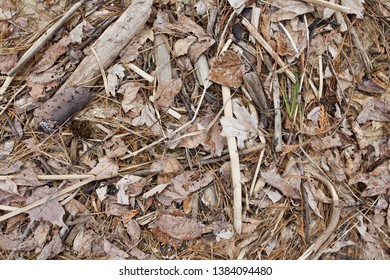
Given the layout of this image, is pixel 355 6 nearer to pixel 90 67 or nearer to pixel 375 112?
pixel 375 112

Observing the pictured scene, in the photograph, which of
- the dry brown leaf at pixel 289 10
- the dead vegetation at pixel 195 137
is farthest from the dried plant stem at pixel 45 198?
the dry brown leaf at pixel 289 10

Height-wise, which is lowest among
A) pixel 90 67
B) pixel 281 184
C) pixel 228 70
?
pixel 281 184

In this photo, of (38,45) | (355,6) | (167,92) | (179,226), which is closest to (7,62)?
(38,45)

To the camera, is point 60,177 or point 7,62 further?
point 7,62

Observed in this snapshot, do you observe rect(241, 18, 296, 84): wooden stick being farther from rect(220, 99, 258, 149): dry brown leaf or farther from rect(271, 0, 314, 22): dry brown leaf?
rect(220, 99, 258, 149): dry brown leaf

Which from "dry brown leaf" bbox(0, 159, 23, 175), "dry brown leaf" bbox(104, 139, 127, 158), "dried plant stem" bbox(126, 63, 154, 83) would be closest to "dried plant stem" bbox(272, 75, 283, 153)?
"dried plant stem" bbox(126, 63, 154, 83)

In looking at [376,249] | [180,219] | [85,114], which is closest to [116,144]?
[85,114]

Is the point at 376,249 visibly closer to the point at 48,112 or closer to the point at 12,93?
the point at 48,112
